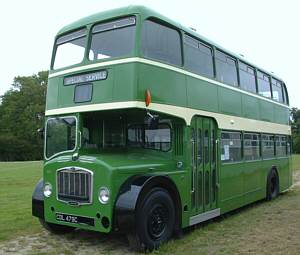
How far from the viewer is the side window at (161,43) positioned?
28.2 ft

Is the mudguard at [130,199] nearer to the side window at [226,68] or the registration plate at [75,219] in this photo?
the registration plate at [75,219]

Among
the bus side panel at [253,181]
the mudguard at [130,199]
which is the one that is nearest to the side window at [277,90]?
the bus side panel at [253,181]

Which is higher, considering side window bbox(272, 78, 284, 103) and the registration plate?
side window bbox(272, 78, 284, 103)

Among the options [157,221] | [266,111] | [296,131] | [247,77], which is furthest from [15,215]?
[296,131]

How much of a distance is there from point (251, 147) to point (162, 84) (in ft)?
18.6

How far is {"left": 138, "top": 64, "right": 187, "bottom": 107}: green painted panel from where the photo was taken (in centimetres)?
833

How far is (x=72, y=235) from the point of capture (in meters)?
9.42

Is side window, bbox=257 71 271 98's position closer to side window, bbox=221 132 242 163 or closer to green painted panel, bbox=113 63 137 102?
side window, bbox=221 132 242 163

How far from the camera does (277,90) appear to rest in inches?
663

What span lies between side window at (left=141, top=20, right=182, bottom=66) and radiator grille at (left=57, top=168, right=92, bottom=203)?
2435 millimetres

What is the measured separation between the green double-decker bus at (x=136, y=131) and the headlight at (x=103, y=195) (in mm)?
17

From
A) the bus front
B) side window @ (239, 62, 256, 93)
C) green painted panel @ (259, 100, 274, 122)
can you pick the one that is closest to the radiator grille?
the bus front

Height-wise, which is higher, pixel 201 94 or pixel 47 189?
pixel 201 94

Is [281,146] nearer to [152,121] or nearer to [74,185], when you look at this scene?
[152,121]
